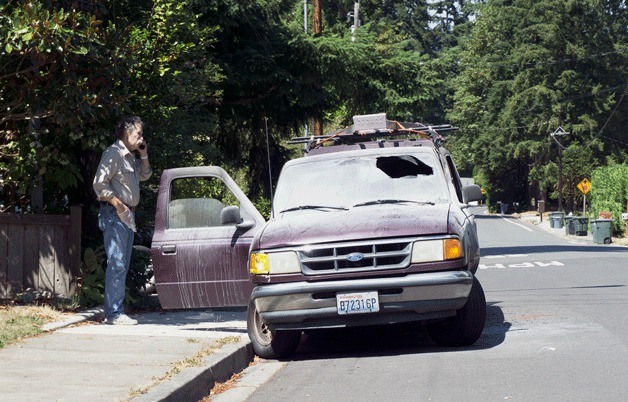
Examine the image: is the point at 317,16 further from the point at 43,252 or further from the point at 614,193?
the point at 43,252

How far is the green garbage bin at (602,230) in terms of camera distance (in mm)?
47094

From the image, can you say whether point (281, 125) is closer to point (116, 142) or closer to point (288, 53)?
point (288, 53)

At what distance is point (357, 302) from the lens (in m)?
9.33

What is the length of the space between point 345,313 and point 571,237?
4933 cm

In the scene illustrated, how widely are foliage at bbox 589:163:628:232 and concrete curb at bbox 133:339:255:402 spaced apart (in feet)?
151

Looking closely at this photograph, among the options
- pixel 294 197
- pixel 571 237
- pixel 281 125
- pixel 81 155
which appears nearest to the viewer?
pixel 294 197

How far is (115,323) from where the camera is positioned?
11359mm

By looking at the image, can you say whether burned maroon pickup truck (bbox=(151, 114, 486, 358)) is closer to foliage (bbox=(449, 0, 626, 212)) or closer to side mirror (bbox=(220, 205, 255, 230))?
side mirror (bbox=(220, 205, 255, 230))

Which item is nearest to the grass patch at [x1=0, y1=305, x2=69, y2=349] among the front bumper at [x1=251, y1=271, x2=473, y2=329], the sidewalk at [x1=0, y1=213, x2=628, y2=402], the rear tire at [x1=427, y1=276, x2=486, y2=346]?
the sidewalk at [x1=0, y1=213, x2=628, y2=402]

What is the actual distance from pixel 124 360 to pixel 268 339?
178 cm

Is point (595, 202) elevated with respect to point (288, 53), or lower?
lower

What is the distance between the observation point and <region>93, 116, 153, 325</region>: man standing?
37.2ft

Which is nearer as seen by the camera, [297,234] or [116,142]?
[297,234]

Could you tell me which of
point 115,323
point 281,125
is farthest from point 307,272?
point 281,125
